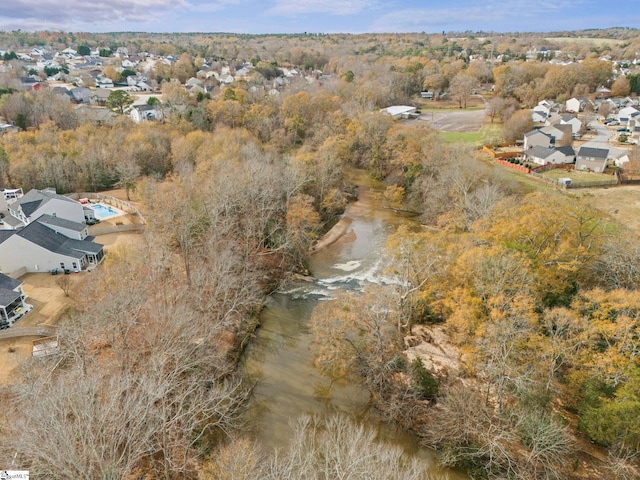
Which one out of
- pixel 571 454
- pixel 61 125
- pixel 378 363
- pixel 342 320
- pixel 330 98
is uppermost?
pixel 330 98

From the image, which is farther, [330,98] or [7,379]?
[330,98]

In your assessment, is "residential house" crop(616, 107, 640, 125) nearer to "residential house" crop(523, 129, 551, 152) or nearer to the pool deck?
"residential house" crop(523, 129, 551, 152)

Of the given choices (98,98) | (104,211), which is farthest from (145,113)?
(104,211)

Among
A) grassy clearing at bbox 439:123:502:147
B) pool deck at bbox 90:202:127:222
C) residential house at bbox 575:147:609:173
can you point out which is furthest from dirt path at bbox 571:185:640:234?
pool deck at bbox 90:202:127:222

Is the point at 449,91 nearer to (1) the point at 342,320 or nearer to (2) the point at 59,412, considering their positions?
(1) the point at 342,320

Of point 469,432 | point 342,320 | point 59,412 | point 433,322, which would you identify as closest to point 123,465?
point 59,412

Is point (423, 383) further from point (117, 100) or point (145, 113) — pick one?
point (117, 100)
